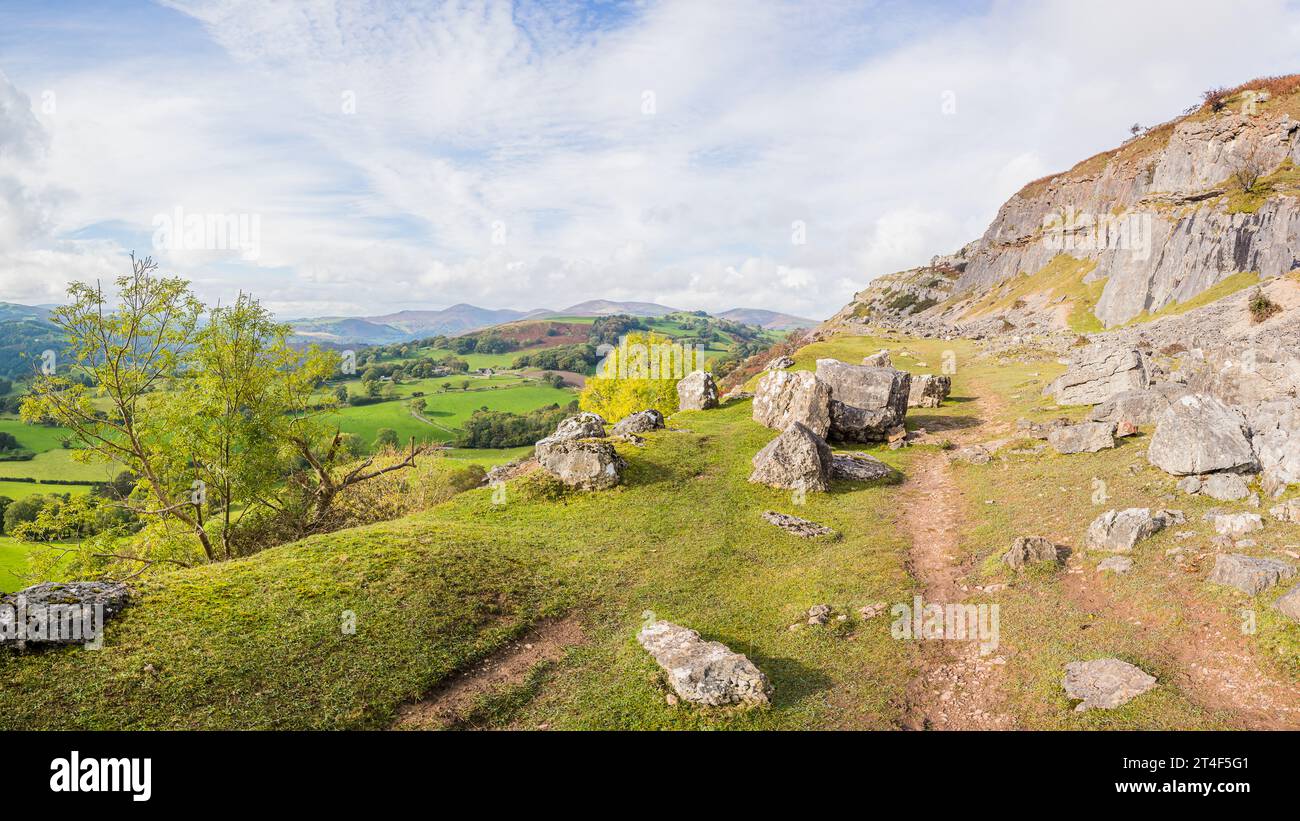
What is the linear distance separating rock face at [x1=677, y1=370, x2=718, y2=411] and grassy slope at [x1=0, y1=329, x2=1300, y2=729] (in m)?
23.4

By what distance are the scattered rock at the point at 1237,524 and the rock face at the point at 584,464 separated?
22982 mm

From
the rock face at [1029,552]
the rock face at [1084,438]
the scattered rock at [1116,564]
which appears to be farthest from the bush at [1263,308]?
the scattered rock at [1116,564]

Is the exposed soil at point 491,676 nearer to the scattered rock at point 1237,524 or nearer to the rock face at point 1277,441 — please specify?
the scattered rock at point 1237,524

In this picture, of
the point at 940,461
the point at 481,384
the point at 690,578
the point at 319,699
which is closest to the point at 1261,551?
the point at 690,578

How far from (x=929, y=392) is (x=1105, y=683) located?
132 ft

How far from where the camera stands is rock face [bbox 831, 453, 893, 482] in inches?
1278

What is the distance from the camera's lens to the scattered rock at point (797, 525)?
84.1ft

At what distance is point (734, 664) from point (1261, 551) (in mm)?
15042

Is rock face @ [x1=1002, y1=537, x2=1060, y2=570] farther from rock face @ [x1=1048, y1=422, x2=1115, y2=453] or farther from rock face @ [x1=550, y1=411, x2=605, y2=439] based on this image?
rock face @ [x1=550, y1=411, x2=605, y2=439]

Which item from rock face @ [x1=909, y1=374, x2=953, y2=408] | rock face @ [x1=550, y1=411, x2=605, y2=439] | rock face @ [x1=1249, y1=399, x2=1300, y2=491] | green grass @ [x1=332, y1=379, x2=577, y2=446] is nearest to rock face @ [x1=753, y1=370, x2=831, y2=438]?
rock face @ [x1=550, y1=411, x2=605, y2=439]
